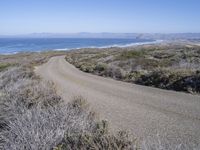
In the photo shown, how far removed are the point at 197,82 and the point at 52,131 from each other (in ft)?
30.4

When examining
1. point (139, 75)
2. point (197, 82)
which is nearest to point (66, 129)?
point (197, 82)

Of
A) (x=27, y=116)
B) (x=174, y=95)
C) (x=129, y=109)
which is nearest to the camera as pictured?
(x=27, y=116)

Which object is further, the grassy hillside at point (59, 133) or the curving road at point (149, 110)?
the curving road at point (149, 110)

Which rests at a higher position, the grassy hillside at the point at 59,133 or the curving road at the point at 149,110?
the grassy hillside at the point at 59,133

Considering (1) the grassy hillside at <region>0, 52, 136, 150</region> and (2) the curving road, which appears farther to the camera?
(2) the curving road

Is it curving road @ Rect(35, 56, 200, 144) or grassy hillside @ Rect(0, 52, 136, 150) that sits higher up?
grassy hillside @ Rect(0, 52, 136, 150)

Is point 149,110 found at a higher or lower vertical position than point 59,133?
lower

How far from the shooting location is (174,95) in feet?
41.9

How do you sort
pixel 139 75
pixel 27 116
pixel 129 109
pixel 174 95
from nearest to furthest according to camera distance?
pixel 27 116 → pixel 129 109 → pixel 174 95 → pixel 139 75

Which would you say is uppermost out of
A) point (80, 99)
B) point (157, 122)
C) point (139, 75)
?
point (80, 99)

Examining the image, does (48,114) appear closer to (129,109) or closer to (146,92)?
(129,109)

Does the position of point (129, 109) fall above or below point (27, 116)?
below

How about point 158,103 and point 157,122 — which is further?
point 158,103

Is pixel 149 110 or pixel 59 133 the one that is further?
pixel 149 110
